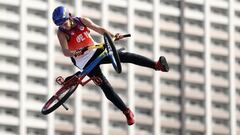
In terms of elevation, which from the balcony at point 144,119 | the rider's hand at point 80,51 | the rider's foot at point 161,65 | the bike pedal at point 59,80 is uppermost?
the balcony at point 144,119

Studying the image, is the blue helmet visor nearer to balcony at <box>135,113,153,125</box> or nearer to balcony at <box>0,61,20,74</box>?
balcony at <box>0,61,20,74</box>

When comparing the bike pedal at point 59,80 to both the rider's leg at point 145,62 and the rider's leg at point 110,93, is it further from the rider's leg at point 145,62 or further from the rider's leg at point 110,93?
the rider's leg at point 145,62

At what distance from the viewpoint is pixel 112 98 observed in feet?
94.9

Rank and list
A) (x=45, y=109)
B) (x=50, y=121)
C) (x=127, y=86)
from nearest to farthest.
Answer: (x=45, y=109) → (x=50, y=121) → (x=127, y=86)

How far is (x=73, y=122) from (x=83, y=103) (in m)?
6.50

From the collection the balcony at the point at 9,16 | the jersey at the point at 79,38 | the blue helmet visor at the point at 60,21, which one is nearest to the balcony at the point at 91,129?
the balcony at the point at 9,16

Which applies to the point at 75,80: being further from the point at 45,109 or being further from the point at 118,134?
the point at 118,134

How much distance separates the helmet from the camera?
88.4 feet

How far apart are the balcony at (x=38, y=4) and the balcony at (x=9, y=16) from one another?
406 cm

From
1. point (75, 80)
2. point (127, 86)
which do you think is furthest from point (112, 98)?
point (127, 86)

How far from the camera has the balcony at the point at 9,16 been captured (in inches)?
7126

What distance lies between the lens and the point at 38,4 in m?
185

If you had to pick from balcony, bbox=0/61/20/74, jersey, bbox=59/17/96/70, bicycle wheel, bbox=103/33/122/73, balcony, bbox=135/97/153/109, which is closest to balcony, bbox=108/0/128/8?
balcony, bbox=135/97/153/109

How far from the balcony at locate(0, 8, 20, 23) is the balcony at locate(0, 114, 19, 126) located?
62.8 feet
